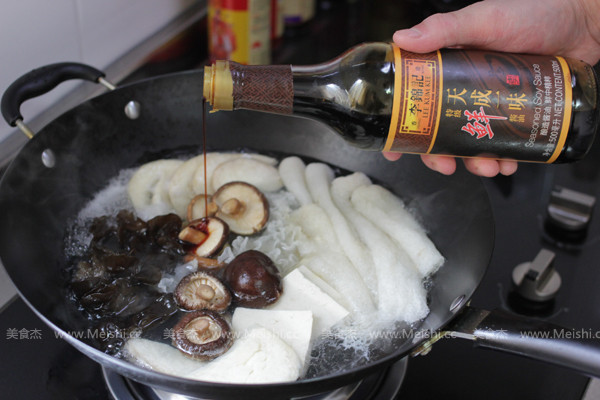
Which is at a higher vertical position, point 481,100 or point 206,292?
point 481,100

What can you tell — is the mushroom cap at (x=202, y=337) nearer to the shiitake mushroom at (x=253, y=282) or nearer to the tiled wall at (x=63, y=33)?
the shiitake mushroom at (x=253, y=282)

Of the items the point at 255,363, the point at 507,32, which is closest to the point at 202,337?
the point at 255,363

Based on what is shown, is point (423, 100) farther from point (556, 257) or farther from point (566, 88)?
point (556, 257)

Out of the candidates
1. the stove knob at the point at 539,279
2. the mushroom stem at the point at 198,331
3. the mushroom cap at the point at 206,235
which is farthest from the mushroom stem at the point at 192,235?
the stove knob at the point at 539,279

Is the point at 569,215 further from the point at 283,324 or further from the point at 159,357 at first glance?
the point at 159,357

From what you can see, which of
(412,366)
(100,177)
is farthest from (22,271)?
(412,366)

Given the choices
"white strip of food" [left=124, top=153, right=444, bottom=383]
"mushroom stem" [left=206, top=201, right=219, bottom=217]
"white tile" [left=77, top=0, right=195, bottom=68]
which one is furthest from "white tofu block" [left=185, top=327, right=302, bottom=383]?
"white tile" [left=77, top=0, right=195, bottom=68]

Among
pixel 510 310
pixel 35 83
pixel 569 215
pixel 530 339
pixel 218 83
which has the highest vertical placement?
pixel 218 83
